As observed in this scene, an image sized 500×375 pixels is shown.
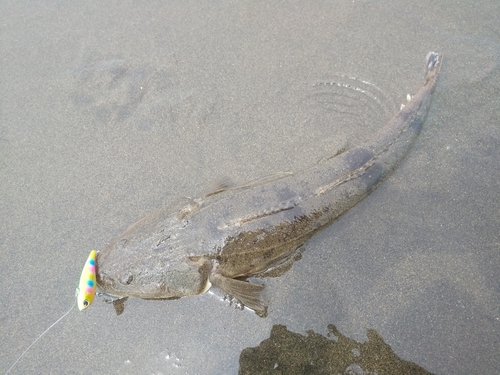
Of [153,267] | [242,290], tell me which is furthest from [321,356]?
[153,267]

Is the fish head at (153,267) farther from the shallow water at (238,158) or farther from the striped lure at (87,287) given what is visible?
the shallow water at (238,158)

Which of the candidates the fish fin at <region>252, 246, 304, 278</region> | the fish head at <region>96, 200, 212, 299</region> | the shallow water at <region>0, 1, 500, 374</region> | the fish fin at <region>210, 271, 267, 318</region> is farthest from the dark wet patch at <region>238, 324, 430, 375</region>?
the fish head at <region>96, 200, 212, 299</region>

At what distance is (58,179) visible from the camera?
150 inches

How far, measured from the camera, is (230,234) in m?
3.16

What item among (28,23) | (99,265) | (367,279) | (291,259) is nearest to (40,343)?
(99,265)

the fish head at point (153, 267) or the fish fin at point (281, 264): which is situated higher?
the fish head at point (153, 267)

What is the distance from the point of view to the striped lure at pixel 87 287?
300 centimetres

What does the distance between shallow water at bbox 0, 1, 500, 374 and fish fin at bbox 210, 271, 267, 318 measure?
0.29ft

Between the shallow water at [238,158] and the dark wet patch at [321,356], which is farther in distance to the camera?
the shallow water at [238,158]

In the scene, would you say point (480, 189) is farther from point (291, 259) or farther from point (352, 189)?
point (291, 259)

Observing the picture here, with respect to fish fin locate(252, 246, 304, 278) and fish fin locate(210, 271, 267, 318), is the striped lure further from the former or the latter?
fish fin locate(252, 246, 304, 278)

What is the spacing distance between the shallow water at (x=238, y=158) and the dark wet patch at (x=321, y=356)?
77 millimetres

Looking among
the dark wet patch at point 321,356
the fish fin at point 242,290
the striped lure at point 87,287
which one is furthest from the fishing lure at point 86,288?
the dark wet patch at point 321,356

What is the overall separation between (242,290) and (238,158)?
1.30 metres
